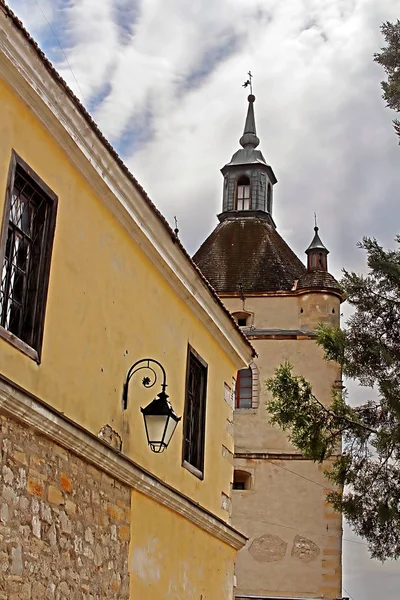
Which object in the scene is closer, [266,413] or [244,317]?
[266,413]

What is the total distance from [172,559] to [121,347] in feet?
8.44

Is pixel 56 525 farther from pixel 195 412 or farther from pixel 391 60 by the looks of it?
pixel 391 60

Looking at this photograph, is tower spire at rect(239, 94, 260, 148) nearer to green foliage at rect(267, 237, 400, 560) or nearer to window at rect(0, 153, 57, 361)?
green foliage at rect(267, 237, 400, 560)

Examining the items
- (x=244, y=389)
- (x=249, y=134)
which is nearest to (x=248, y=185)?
(x=249, y=134)

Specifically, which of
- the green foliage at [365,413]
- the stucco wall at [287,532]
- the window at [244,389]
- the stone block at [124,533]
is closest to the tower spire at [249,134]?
the window at [244,389]

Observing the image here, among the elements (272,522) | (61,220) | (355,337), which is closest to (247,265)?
(272,522)

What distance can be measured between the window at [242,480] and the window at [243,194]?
997 centimetres

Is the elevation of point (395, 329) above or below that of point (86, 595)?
above

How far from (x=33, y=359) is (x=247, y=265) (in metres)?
22.4

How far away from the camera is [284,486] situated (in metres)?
26.0

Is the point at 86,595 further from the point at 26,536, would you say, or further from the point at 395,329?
the point at 395,329

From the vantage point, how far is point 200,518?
36.1ft

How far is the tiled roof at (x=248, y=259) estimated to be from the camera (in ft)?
94.0

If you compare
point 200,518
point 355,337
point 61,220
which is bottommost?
point 200,518
